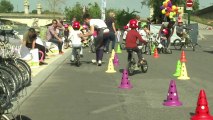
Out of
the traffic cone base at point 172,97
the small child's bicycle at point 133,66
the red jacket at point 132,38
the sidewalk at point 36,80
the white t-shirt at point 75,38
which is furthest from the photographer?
the white t-shirt at point 75,38

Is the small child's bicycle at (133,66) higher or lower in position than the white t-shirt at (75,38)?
lower

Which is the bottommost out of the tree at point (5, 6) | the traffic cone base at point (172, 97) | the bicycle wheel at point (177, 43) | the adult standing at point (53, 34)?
the bicycle wheel at point (177, 43)

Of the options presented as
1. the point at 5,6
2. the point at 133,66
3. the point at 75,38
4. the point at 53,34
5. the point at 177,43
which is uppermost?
the point at 5,6

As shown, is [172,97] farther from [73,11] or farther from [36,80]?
[73,11]

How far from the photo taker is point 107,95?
10680 millimetres

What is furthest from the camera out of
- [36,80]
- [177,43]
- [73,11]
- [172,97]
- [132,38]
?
[73,11]

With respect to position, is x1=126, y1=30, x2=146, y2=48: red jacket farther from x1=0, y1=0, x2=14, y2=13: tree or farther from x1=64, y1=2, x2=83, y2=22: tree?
x1=0, y1=0, x2=14, y2=13: tree

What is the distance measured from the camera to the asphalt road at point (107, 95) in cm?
847

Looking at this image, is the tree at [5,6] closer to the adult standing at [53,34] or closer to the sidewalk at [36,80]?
the adult standing at [53,34]

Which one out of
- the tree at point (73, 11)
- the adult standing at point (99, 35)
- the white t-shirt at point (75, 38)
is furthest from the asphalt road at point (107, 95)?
the tree at point (73, 11)

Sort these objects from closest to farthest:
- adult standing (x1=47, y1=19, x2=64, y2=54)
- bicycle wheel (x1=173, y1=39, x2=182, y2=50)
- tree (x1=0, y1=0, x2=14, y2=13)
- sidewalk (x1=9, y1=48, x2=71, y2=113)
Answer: sidewalk (x1=9, y1=48, x2=71, y2=113), adult standing (x1=47, y1=19, x2=64, y2=54), bicycle wheel (x1=173, y1=39, x2=182, y2=50), tree (x1=0, y1=0, x2=14, y2=13)

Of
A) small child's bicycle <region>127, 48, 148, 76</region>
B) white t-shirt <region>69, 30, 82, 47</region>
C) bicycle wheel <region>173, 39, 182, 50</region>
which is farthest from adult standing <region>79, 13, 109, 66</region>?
bicycle wheel <region>173, 39, 182, 50</region>

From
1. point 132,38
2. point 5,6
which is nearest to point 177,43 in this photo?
point 132,38

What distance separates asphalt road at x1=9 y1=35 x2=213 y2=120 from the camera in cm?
847
